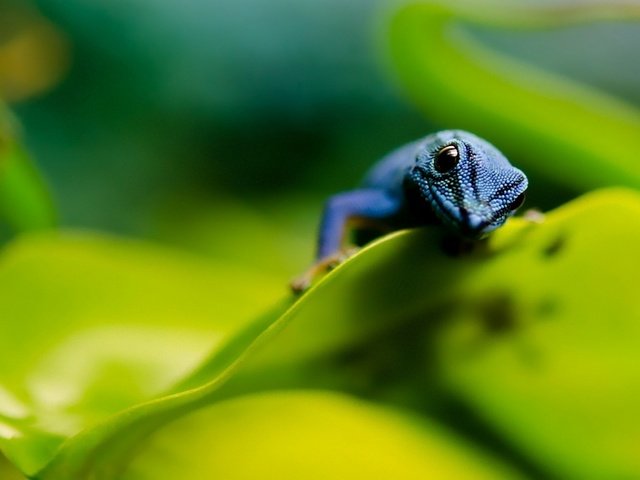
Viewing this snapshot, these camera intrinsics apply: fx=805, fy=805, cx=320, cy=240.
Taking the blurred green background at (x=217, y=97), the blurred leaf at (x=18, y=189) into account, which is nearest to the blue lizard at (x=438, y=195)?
the blurred leaf at (x=18, y=189)

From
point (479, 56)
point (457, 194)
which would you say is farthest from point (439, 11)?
point (457, 194)

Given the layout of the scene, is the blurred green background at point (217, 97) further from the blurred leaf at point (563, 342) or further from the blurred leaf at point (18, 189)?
the blurred leaf at point (563, 342)

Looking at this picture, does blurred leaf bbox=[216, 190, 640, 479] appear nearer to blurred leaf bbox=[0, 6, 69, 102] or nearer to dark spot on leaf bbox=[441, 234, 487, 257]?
dark spot on leaf bbox=[441, 234, 487, 257]

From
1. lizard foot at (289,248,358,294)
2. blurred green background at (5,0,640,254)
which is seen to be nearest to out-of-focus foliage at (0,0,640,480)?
lizard foot at (289,248,358,294)

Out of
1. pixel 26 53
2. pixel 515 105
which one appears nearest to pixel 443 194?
pixel 515 105

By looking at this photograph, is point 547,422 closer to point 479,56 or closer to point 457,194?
point 457,194

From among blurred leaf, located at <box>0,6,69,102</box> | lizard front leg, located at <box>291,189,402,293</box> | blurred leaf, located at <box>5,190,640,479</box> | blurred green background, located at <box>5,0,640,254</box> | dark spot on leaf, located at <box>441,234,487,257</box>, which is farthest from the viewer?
blurred green background, located at <box>5,0,640,254</box>

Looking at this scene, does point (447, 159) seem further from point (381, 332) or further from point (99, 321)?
point (99, 321)
